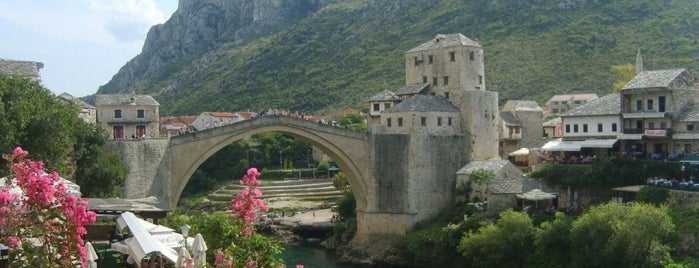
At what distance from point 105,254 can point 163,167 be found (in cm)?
1821

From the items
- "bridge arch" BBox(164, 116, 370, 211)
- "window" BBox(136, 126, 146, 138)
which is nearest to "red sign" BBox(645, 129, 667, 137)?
"bridge arch" BBox(164, 116, 370, 211)

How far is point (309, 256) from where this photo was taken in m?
50.6

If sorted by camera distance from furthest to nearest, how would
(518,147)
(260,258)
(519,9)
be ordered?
(519,9) → (518,147) → (260,258)

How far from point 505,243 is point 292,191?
127 ft

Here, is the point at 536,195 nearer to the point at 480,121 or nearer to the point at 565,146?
the point at 565,146

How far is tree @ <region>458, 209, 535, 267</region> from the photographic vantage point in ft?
127

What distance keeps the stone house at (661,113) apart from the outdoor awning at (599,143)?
70 centimetres

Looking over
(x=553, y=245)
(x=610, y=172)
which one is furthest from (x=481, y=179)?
(x=553, y=245)

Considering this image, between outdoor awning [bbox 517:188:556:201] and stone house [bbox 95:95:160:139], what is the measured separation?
77.4ft

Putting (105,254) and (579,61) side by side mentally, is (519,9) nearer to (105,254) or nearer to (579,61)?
(579,61)

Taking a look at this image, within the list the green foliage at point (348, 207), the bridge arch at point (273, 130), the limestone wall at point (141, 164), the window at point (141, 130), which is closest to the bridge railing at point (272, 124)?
the bridge arch at point (273, 130)

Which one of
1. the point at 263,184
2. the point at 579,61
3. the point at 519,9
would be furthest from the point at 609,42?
the point at 263,184

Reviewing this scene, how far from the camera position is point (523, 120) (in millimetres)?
59156

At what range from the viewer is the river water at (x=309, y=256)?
155ft
